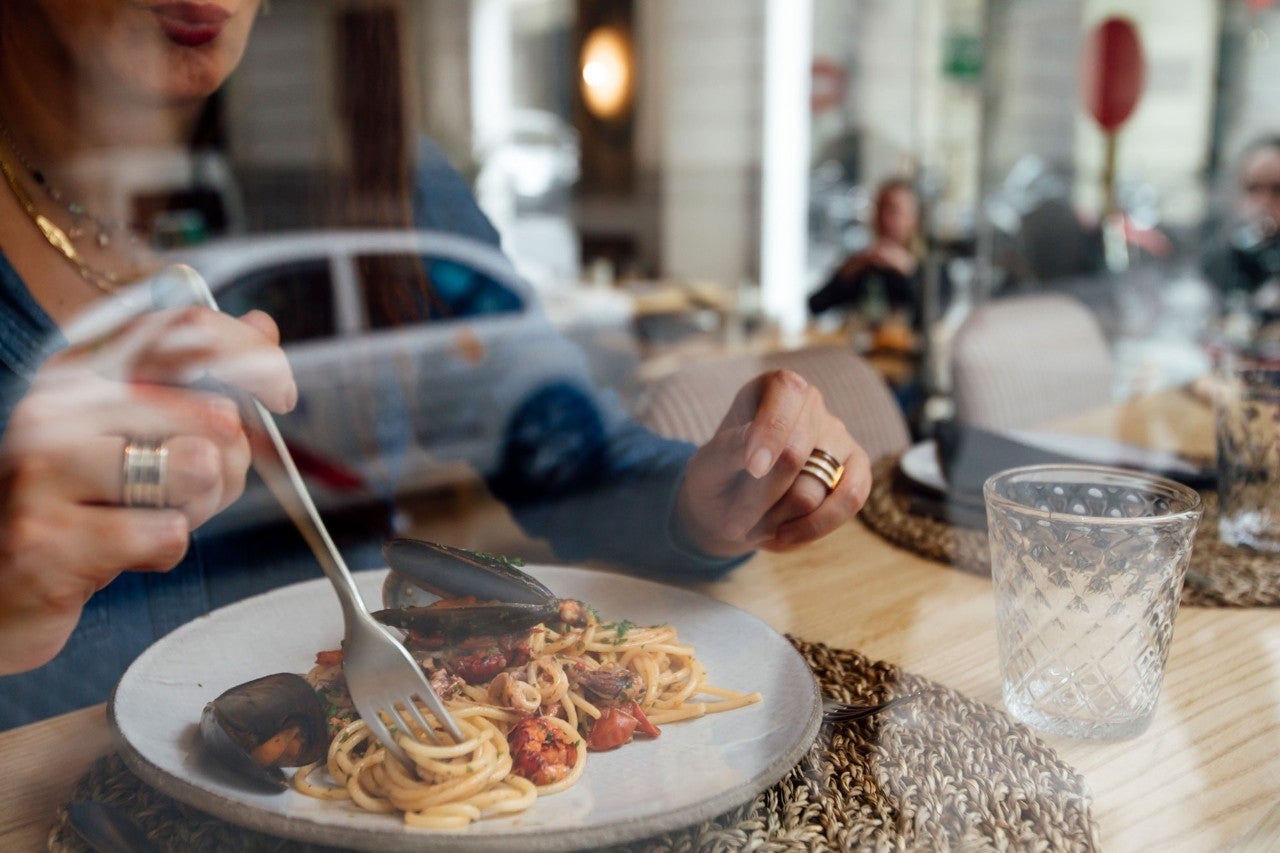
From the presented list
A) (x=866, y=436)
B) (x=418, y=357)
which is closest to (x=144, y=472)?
(x=866, y=436)

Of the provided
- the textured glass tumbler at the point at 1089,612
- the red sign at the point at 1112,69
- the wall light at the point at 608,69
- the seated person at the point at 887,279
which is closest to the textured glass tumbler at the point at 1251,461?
the textured glass tumbler at the point at 1089,612

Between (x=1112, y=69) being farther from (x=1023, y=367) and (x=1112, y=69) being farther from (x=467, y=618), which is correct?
(x=467, y=618)

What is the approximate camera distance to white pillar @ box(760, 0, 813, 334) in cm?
350

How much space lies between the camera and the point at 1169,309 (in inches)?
95.3

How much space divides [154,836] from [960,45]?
313 cm

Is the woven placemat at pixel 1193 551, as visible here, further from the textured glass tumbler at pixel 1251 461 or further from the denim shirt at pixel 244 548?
the denim shirt at pixel 244 548

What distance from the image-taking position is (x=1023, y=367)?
138 centimetres

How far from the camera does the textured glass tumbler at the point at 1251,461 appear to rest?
70 centimetres

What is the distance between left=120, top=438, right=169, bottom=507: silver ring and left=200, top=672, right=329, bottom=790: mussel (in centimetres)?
8

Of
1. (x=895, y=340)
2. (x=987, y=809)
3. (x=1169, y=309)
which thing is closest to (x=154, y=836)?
(x=987, y=809)

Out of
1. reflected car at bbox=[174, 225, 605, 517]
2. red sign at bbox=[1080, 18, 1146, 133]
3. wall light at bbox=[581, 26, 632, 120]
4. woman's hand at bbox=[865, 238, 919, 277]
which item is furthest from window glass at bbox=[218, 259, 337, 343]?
wall light at bbox=[581, 26, 632, 120]

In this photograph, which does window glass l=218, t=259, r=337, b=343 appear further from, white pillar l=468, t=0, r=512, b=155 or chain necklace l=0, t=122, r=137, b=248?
white pillar l=468, t=0, r=512, b=155

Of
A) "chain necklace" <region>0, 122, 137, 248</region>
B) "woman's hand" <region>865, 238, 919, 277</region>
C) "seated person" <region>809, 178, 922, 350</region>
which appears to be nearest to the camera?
"chain necklace" <region>0, 122, 137, 248</region>

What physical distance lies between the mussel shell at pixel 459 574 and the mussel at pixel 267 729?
1.7 inches
